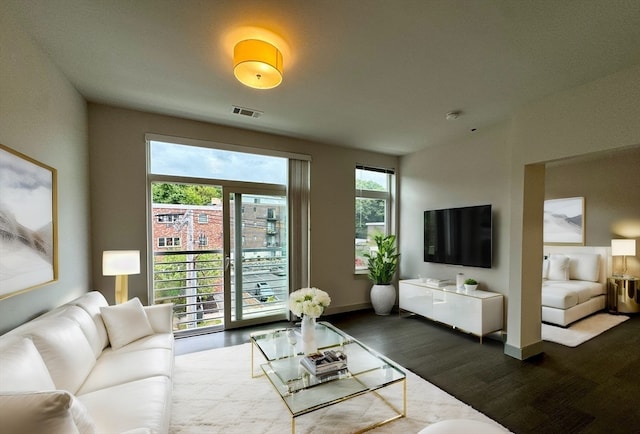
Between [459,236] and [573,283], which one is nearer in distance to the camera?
[459,236]

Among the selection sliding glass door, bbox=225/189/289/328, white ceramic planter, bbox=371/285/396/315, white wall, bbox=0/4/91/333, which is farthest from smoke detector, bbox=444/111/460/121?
white wall, bbox=0/4/91/333

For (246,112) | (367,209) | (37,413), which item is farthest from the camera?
(367,209)

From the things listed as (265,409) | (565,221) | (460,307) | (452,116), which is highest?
(452,116)

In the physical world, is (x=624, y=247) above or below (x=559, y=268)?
above

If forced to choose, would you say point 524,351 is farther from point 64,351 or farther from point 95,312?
point 95,312

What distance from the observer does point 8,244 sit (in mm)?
1755

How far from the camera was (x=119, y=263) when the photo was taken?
9.40 ft

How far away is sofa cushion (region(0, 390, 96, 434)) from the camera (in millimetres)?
928

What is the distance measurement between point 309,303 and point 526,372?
232cm

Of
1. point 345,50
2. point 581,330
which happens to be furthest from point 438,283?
point 345,50

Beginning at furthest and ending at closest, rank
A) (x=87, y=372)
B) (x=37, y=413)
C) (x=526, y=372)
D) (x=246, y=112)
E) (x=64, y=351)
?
(x=246, y=112)
(x=526, y=372)
(x=87, y=372)
(x=64, y=351)
(x=37, y=413)

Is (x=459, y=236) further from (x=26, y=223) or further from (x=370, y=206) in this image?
(x=26, y=223)

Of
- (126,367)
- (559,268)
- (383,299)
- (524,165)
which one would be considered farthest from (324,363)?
(559,268)

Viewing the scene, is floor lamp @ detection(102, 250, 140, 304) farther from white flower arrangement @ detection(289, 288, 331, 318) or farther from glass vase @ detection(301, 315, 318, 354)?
glass vase @ detection(301, 315, 318, 354)
